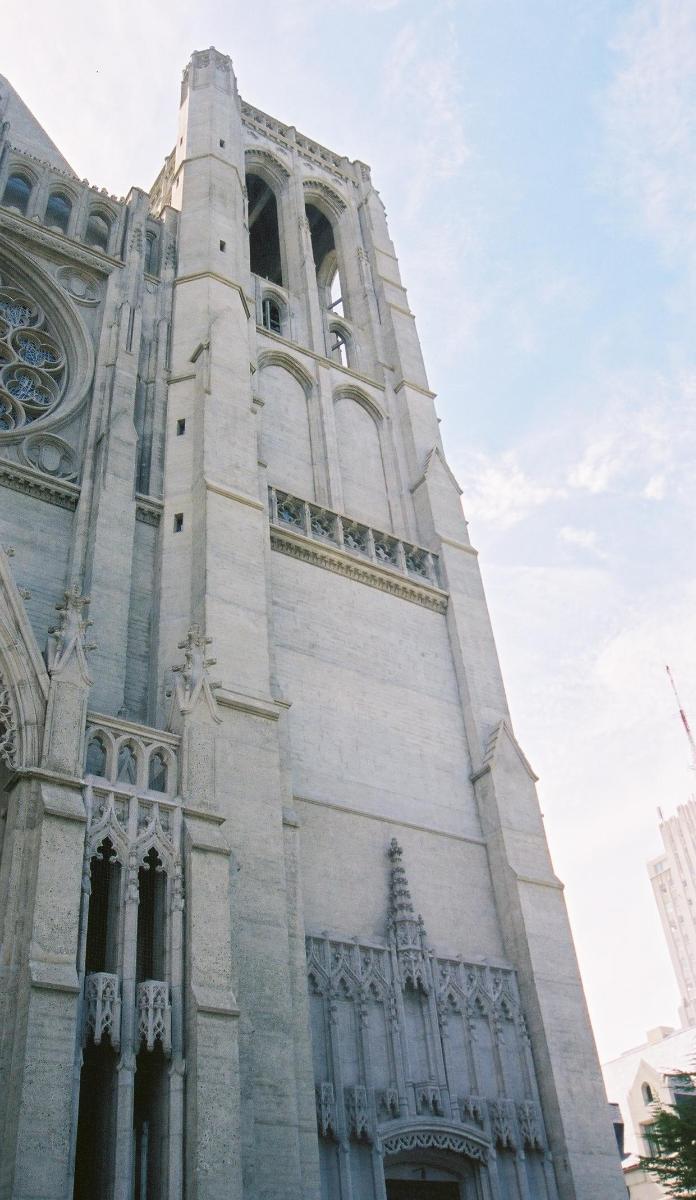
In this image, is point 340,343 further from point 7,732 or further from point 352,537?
point 7,732

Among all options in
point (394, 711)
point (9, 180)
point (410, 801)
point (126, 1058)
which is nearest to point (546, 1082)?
point (410, 801)

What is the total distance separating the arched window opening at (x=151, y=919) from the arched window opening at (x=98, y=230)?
16136mm

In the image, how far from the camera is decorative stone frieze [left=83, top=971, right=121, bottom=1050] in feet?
35.8

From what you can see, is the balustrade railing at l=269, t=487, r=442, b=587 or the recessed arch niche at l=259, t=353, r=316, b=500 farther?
the recessed arch niche at l=259, t=353, r=316, b=500

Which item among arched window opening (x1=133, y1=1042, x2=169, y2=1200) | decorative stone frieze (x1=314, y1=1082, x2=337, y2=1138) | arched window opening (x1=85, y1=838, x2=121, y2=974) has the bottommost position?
arched window opening (x1=133, y1=1042, x2=169, y2=1200)

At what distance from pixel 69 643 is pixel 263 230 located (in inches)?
940

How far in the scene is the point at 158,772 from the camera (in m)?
13.6

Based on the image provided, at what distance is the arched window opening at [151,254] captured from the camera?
2395 cm

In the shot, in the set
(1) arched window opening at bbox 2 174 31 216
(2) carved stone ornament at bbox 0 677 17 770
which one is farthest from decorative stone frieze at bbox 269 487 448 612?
(1) arched window opening at bbox 2 174 31 216

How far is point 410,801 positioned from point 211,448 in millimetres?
7129

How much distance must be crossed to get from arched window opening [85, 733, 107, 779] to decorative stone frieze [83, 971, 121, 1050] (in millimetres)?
2623

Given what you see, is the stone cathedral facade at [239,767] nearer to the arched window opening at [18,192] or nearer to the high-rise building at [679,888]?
the arched window opening at [18,192]

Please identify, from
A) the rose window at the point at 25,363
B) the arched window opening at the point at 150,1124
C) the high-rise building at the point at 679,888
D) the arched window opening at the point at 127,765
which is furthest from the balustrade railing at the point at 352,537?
the high-rise building at the point at 679,888

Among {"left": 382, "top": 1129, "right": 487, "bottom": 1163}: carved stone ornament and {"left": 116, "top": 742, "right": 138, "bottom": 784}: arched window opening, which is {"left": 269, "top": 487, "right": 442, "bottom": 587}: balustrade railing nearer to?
{"left": 116, "top": 742, "right": 138, "bottom": 784}: arched window opening
